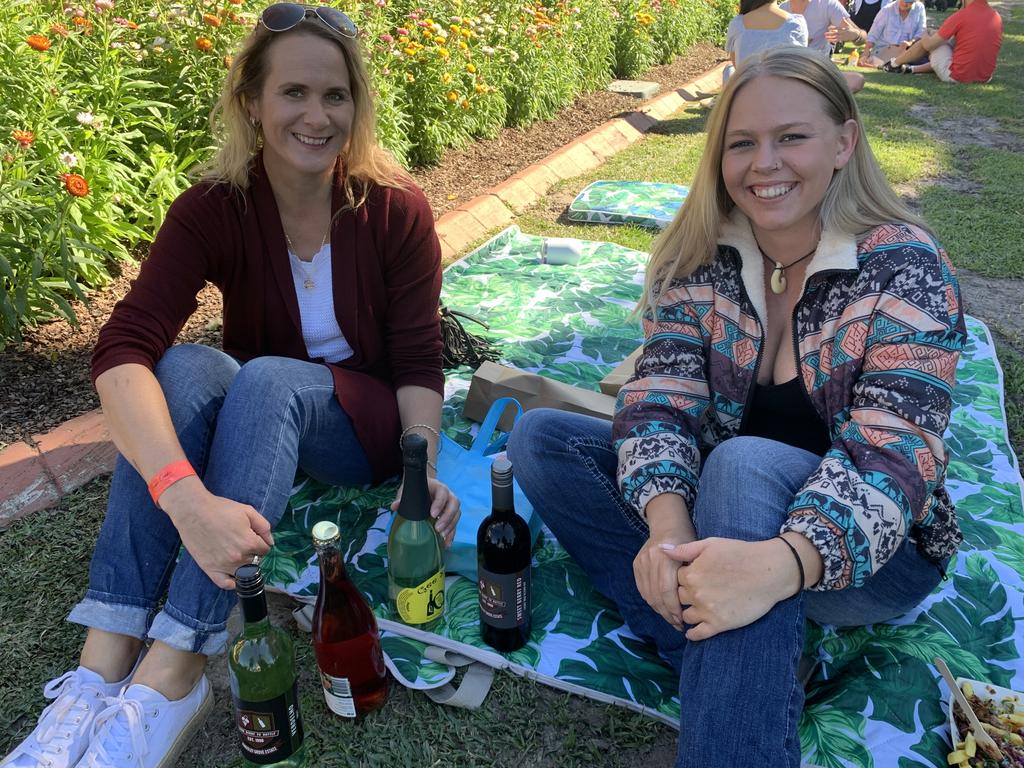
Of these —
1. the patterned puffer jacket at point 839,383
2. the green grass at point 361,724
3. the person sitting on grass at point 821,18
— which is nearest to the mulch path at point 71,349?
the green grass at point 361,724

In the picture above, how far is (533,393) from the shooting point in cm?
315

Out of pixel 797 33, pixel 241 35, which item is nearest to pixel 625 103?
pixel 797 33

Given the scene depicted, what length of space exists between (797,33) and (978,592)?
210 inches

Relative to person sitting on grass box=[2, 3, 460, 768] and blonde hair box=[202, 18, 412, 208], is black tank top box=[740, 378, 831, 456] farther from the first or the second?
blonde hair box=[202, 18, 412, 208]

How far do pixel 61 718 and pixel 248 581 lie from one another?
69cm

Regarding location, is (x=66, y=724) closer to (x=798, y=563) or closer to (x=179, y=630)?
(x=179, y=630)

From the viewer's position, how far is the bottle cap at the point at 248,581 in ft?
5.61

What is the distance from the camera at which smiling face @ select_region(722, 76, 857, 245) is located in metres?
2.00

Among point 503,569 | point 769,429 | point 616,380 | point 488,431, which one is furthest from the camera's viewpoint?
point 616,380

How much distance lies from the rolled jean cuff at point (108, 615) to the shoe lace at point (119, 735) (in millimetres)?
175

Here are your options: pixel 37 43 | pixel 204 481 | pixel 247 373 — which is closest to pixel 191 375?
pixel 247 373

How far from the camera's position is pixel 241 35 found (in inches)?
177

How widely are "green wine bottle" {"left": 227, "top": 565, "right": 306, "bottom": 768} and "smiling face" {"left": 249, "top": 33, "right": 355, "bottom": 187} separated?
129 centimetres

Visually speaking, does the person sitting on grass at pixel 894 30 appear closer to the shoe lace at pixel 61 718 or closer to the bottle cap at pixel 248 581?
the bottle cap at pixel 248 581
